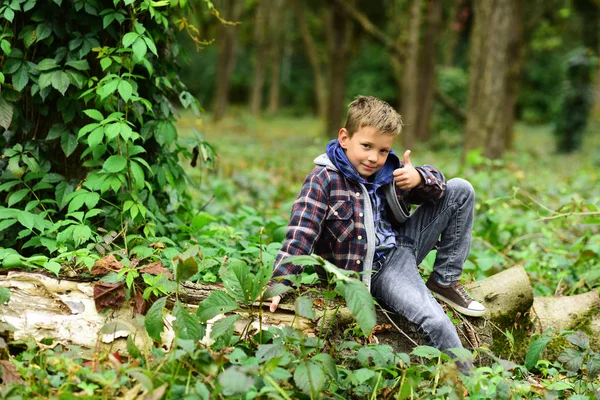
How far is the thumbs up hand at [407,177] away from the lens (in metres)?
3.20

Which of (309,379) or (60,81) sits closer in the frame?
(309,379)

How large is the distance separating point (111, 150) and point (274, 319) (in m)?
1.51

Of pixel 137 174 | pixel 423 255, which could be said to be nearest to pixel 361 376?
pixel 423 255

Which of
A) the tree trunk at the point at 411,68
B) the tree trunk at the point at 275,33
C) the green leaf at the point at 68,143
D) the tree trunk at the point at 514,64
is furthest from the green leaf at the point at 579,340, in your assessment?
the tree trunk at the point at 275,33

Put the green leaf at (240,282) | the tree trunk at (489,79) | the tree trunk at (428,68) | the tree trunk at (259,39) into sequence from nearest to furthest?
the green leaf at (240,282) < the tree trunk at (489,79) < the tree trunk at (428,68) < the tree trunk at (259,39)

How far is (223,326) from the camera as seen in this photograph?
2.73 metres

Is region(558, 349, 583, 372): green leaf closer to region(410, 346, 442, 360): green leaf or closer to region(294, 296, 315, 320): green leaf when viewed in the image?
region(410, 346, 442, 360): green leaf

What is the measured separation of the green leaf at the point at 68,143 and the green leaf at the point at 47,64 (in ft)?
1.32

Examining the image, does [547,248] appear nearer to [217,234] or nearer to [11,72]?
[217,234]

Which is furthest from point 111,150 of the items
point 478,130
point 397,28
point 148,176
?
point 397,28

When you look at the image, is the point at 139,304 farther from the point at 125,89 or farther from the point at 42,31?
the point at 42,31

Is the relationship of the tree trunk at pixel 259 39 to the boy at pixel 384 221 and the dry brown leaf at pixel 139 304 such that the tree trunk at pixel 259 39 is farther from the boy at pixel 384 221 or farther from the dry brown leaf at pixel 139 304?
the dry brown leaf at pixel 139 304

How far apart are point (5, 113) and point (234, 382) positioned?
2167 millimetres

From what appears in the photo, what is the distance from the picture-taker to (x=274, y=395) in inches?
93.0
